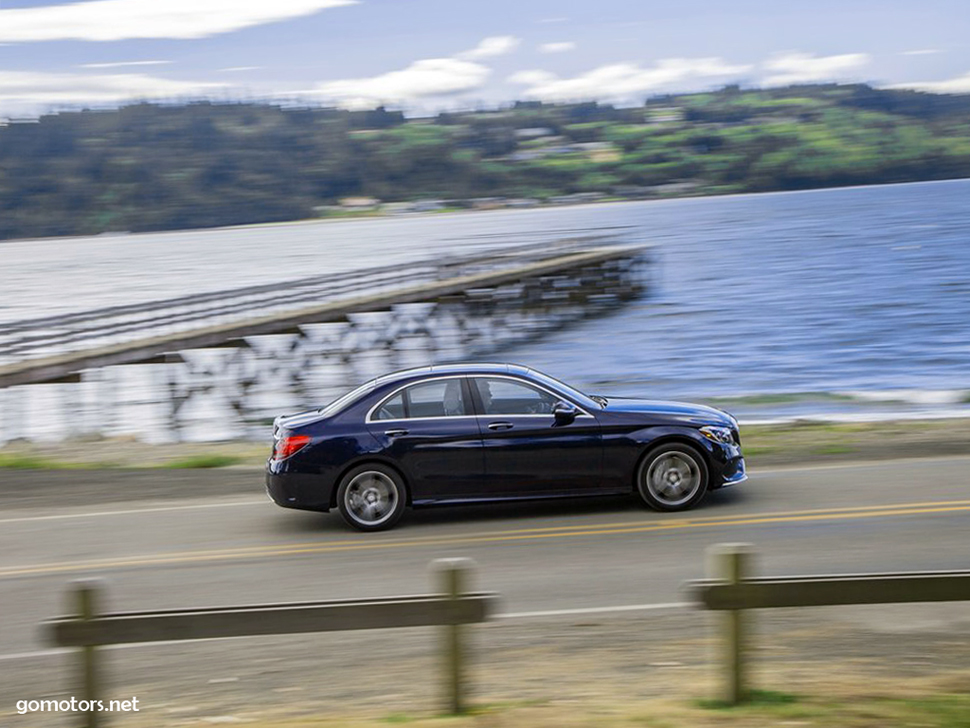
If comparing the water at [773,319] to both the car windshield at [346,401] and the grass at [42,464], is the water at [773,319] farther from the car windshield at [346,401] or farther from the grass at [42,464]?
the car windshield at [346,401]

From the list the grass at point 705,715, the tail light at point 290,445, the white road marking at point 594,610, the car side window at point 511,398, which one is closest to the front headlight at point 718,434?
the car side window at point 511,398

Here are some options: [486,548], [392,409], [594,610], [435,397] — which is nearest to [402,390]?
[392,409]

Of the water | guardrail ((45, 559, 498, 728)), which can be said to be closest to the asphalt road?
guardrail ((45, 559, 498, 728))

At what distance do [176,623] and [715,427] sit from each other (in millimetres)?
7429

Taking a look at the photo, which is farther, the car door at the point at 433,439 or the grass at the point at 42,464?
the grass at the point at 42,464

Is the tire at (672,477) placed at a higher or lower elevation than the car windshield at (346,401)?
lower

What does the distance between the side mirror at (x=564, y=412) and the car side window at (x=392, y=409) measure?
1.53 m

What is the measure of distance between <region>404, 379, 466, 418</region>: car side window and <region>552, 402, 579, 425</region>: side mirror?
95cm

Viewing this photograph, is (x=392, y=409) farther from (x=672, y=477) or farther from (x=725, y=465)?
(x=725, y=465)

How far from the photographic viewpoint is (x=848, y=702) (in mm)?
5941

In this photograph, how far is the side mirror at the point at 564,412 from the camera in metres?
11.7

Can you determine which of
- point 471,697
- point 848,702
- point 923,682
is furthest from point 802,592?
point 471,697

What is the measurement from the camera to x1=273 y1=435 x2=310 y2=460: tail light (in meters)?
11.6

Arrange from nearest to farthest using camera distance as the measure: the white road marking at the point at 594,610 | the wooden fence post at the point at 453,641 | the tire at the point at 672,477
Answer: the wooden fence post at the point at 453,641 → the white road marking at the point at 594,610 → the tire at the point at 672,477
